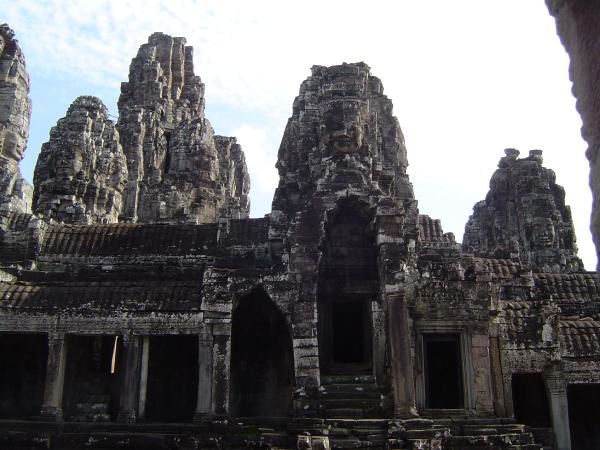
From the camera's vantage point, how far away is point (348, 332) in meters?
18.0

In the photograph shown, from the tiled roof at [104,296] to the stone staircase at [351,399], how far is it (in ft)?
11.7

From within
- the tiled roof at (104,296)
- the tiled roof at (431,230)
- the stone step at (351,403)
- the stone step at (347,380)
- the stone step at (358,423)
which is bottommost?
the stone step at (358,423)

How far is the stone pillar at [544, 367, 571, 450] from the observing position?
15.9m

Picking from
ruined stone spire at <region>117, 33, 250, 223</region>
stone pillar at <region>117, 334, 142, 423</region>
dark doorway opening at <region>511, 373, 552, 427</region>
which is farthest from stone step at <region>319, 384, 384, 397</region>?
ruined stone spire at <region>117, 33, 250, 223</region>

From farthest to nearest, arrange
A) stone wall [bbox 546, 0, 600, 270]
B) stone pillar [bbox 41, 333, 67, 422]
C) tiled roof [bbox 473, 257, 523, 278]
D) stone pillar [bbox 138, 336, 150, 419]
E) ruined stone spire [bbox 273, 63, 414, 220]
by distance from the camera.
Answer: tiled roof [bbox 473, 257, 523, 278]
ruined stone spire [bbox 273, 63, 414, 220]
stone pillar [bbox 138, 336, 150, 419]
stone pillar [bbox 41, 333, 67, 422]
stone wall [bbox 546, 0, 600, 270]

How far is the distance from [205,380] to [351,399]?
3.30 metres

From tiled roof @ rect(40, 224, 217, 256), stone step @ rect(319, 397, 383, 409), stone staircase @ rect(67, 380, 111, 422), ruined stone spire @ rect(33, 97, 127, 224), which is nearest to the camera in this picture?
stone step @ rect(319, 397, 383, 409)

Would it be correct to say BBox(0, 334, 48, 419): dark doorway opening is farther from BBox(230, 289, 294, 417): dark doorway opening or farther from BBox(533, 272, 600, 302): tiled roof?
BBox(533, 272, 600, 302): tiled roof

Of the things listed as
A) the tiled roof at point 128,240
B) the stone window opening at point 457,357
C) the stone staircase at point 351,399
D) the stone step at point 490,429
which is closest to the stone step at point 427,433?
the stone step at point 490,429

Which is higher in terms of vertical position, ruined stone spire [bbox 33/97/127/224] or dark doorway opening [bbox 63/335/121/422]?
ruined stone spire [bbox 33/97/127/224]

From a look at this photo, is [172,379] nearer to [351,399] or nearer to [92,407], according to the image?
[92,407]

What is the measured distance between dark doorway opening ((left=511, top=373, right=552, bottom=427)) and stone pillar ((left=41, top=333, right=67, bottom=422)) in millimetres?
11431

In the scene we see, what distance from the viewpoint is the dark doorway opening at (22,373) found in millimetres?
17062

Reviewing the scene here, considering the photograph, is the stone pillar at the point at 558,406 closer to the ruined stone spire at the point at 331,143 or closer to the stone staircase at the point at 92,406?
the ruined stone spire at the point at 331,143
